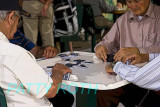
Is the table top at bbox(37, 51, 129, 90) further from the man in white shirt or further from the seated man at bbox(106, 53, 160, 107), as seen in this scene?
the man in white shirt

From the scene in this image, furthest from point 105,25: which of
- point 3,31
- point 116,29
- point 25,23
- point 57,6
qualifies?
point 3,31

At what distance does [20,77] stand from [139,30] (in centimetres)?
163

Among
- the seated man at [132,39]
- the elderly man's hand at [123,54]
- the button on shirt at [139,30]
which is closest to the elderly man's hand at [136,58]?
the elderly man's hand at [123,54]

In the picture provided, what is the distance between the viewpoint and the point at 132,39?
8.62 feet

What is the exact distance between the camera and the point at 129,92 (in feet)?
7.50

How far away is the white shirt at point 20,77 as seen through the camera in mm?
1226

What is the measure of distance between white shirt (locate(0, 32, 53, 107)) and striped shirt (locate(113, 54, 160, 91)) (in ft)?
1.72

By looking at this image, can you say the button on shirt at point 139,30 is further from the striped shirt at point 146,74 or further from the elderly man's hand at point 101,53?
the striped shirt at point 146,74

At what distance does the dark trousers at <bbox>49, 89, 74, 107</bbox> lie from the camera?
209 cm

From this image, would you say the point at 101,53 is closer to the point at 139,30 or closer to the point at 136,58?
the point at 136,58

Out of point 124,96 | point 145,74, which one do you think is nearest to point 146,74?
point 145,74

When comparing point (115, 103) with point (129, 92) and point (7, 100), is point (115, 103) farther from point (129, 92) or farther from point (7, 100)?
point (7, 100)

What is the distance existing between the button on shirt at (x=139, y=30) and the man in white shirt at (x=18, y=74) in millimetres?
1327

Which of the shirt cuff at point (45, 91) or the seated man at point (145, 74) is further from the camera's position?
the seated man at point (145, 74)
